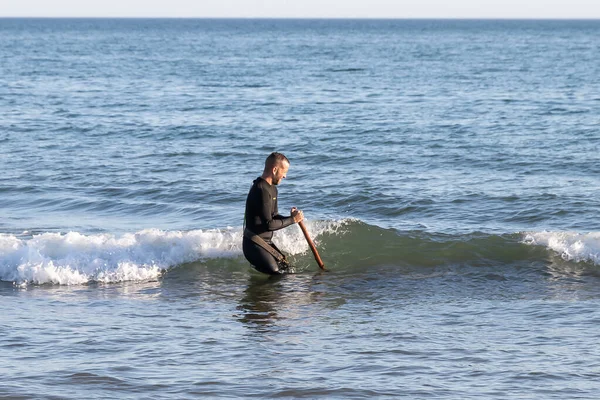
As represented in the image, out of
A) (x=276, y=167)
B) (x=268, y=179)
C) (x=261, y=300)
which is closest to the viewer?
(x=276, y=167)

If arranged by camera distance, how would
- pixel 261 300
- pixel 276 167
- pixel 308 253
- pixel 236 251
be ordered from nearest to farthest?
pixel 276 167 < pixel 261 300 < pixel 236 251 < pixel 308 253

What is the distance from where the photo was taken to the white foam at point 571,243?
12.1 meters

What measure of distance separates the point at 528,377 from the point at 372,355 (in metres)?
1.44

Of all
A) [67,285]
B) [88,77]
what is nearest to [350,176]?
[67,285]

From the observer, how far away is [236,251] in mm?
12695

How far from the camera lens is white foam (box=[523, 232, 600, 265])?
12.1m

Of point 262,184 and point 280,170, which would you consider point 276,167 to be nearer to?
point 280,170

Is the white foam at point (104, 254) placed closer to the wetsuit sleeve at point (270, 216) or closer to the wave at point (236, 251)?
the wave at point (236, 251)

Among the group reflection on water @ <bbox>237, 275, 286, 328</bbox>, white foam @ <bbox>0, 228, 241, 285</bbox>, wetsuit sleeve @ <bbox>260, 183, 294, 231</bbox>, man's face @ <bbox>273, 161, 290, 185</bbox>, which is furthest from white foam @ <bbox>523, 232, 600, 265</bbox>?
man's face @ <bbox>273, 161, 290, 185</bbox>

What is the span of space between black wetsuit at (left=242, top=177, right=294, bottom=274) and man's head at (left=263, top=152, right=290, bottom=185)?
11 centimetres

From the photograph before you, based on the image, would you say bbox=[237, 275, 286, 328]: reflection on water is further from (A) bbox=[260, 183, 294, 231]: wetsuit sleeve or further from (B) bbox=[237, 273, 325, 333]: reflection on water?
(A) bbox=[260, 183, 294, 231]: wetsuit sleeve

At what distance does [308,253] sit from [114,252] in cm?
278

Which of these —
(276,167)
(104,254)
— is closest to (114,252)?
(104,254)

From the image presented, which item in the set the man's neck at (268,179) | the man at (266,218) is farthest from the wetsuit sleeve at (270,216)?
the man's neck at (268,179)
